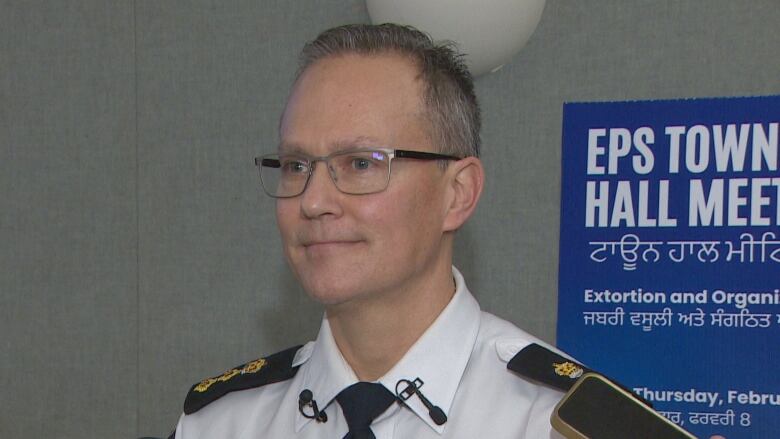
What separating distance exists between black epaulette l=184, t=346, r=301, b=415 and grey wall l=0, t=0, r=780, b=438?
29.8 inches

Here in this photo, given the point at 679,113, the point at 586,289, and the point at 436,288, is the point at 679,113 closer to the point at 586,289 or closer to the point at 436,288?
the point at 586,289

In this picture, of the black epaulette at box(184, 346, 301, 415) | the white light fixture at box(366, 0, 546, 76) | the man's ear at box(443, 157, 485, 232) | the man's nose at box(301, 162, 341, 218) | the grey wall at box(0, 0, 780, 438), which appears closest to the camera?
the man's nose at box(301, 162, 341, 218)

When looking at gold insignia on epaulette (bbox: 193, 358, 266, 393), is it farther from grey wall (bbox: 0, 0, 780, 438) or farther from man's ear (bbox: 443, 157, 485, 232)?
grey wall (bbox: 0, 0, 780, 438)

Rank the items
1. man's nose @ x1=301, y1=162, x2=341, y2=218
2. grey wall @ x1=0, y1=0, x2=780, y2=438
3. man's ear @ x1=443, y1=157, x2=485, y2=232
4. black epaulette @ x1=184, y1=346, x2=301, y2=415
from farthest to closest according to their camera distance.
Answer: grey wall @ x1=0, y1=0, x2=780, y2=438, black epaulette @ x1=184, y1=346, x2=301, y2=415, man's ear @ x1=443, y1=157, x2=485, y2=232, man's nose @ x1=301, y1=162, x2=341, y2=218

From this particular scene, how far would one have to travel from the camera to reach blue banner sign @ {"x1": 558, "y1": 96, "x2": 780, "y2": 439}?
5.92 feet

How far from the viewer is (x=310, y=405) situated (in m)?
1.19

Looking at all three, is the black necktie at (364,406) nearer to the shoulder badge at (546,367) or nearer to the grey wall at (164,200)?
the shoulder badge at (546,367)

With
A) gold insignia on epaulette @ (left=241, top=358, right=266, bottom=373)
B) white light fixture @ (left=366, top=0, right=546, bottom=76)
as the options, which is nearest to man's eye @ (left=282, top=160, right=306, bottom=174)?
gold insignia on epaulette @ (left=241, top=358, right=266, bottom=373)

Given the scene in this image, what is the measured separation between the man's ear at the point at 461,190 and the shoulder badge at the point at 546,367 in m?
0.17

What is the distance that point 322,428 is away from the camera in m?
1.17

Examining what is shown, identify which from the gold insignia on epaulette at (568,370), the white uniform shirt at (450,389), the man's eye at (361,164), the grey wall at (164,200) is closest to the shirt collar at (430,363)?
the white uniform shirt at (450,389)

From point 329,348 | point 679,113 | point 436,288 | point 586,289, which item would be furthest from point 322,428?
point 679,113

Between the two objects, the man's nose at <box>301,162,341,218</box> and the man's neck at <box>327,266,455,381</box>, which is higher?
the man's nose at <box>301,162,341,218</box>

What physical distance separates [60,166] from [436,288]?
1416 mm
